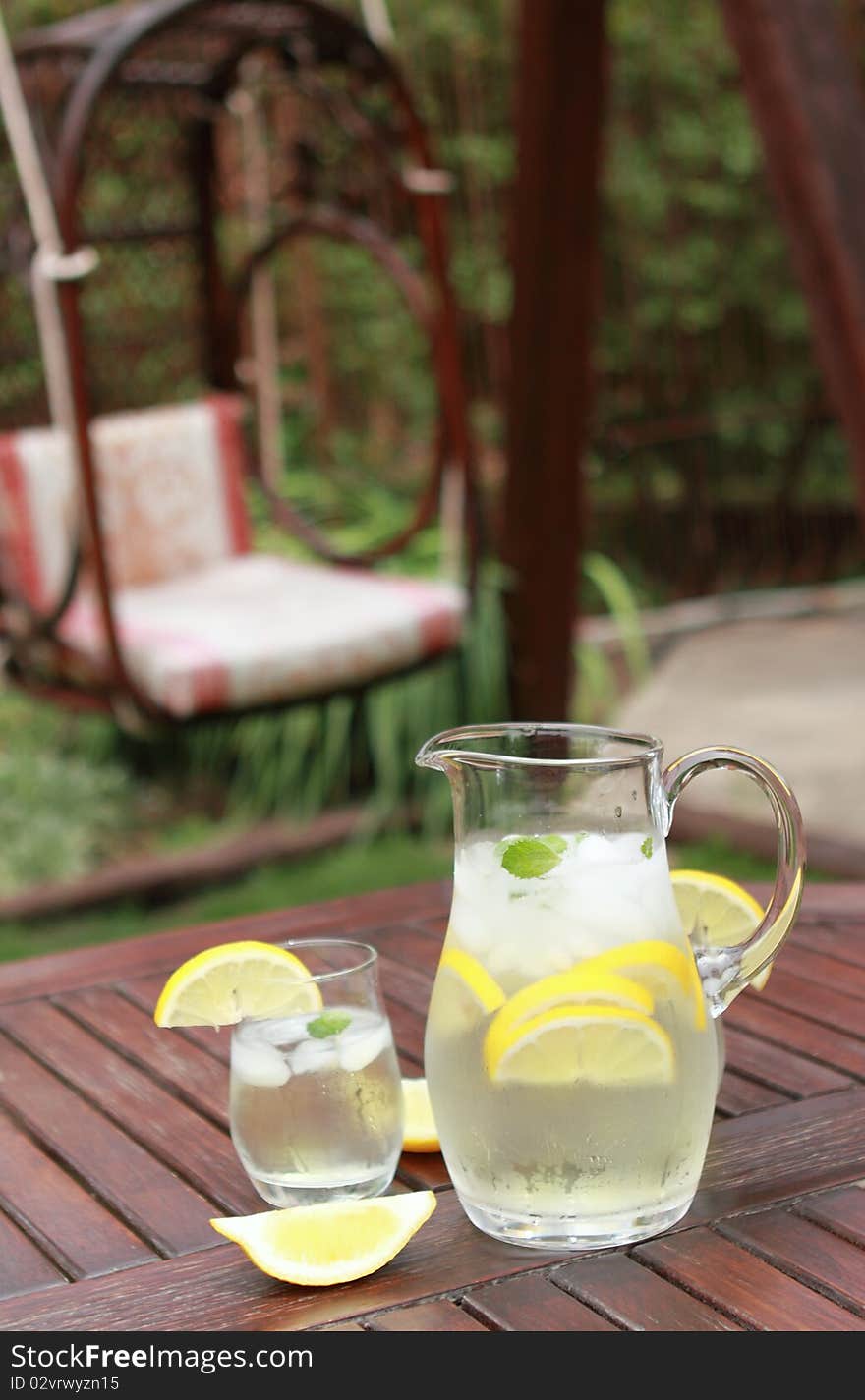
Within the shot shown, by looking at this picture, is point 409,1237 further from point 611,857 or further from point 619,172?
point 619,172

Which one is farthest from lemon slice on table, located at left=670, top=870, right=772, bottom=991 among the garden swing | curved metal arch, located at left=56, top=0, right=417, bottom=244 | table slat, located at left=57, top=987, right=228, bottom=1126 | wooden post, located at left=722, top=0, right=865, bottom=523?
curved metal arch, located at left=56, top=0, right=417, bottom=244

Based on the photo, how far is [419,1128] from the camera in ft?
3.04

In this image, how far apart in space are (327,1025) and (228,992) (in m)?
0.05

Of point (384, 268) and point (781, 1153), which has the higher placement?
point (384, 268)

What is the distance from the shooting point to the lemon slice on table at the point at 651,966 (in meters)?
0.77

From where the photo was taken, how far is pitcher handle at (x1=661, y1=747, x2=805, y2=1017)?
0.82 m

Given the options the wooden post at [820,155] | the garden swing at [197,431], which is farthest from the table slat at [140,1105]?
the garden swing at [197,431]

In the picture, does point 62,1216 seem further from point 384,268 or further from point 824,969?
point 384,268

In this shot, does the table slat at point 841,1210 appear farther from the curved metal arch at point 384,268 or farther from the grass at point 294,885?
the curved metal arch at point 384,268

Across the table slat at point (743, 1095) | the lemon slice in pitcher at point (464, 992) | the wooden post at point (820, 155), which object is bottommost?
the table slat at point (743, 1095)

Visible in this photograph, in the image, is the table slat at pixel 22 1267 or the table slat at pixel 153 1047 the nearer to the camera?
the table slat at pixel 22 1267

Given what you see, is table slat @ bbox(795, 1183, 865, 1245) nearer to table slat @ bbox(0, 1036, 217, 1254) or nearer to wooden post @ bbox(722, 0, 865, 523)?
table slat @ bbox(0, 1036, 217, 1254)

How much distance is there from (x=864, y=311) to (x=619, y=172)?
3305 mm

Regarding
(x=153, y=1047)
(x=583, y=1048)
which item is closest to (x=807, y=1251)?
(x=583, y=1048)
